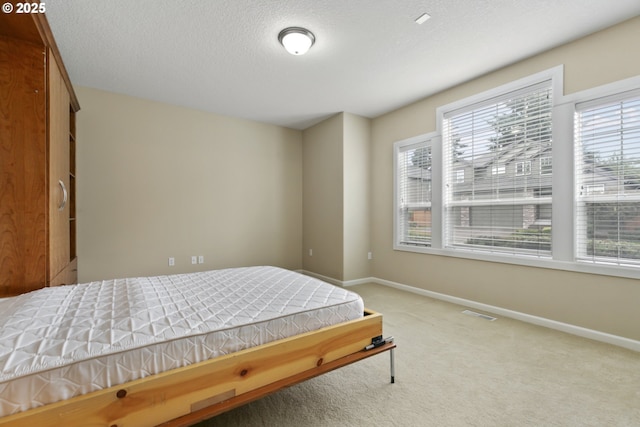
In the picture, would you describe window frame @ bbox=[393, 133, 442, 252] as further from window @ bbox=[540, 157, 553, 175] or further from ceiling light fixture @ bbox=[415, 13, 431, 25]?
ceiling light fixture @ bbox=[415, 13, 431, 25]

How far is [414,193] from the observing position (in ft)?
13.5

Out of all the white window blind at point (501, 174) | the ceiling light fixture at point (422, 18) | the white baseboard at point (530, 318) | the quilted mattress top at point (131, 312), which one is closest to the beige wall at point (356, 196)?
the white baseboard at point (530, 318)

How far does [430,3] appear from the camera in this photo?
2.12m

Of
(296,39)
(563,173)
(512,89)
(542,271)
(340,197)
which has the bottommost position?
(542,271)

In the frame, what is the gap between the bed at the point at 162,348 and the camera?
3.33ft

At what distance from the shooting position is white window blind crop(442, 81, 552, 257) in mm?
2832

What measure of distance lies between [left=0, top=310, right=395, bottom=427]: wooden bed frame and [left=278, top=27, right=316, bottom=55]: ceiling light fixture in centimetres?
229

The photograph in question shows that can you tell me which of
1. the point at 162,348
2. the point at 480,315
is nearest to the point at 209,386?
the point at 162,348

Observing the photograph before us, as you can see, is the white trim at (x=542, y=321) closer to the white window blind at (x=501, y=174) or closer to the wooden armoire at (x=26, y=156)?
the white window blind at (x=501, y=174)

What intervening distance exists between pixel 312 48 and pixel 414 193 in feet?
7.84

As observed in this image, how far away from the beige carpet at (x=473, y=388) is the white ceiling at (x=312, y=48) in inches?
105

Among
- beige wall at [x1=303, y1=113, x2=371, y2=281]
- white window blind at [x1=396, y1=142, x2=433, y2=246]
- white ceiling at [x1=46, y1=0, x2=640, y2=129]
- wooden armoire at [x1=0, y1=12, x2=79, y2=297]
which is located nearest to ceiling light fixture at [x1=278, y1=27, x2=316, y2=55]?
white ceiling at [x1=46, y1=0, x2=640, y2=129]

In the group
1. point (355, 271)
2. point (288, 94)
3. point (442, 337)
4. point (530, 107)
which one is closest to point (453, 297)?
point (442, 337)

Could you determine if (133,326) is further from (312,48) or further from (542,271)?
(542,271)
